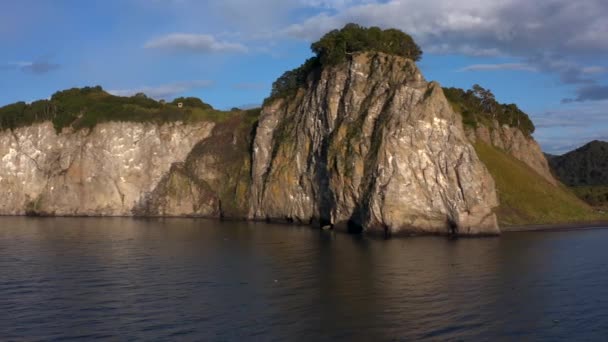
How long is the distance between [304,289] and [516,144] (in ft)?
241

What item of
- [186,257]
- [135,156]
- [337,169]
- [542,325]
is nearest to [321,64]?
[337,169]

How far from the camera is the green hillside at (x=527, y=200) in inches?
2817

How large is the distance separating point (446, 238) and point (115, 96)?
70.5 meters

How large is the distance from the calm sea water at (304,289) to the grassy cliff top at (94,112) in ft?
156

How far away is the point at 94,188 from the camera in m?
98.5

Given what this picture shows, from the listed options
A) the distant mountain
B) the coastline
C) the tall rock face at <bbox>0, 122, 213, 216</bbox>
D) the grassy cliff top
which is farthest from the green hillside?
the distant mountain

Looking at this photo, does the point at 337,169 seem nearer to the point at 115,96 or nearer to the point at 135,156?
the point at 135,156

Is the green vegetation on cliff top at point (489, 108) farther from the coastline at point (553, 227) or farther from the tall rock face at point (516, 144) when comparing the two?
the coastline at point (553, 227)

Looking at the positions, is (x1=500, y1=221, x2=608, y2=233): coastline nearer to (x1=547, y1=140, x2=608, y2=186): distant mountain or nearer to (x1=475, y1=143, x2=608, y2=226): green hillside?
(x1=475, y1=143, x2=608, y2=226): green hillside

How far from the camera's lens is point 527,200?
245 ft

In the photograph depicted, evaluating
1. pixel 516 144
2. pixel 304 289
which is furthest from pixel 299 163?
pixel 304 289

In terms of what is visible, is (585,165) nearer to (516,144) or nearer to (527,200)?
(516,144)

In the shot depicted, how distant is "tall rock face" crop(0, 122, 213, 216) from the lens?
98562 millimetres

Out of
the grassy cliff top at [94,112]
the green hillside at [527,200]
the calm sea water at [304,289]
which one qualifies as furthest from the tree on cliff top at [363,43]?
the grassy cliff top at [94,112]
